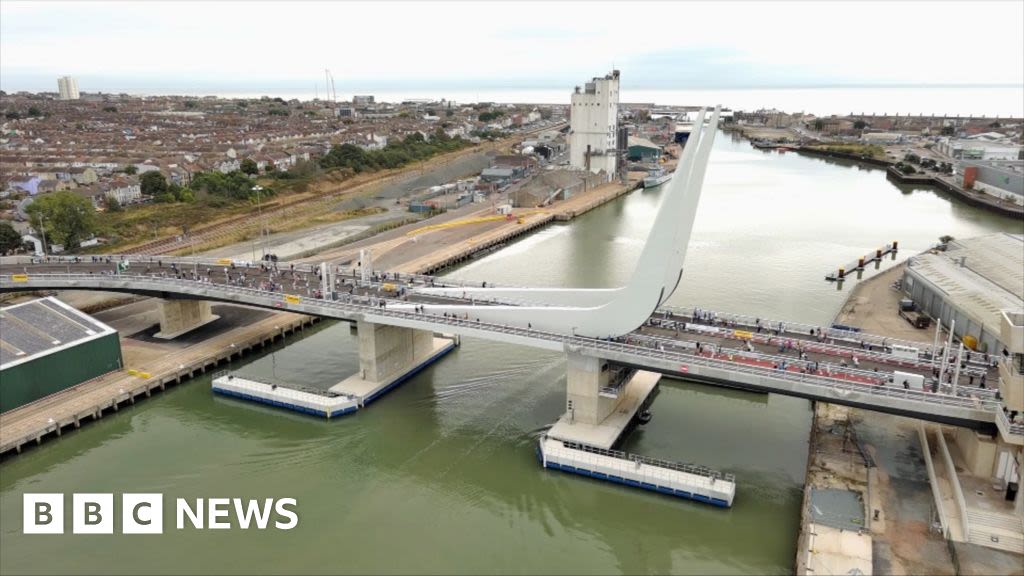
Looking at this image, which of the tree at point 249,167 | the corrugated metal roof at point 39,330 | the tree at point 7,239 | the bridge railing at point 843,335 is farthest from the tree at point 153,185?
Result: the bridge railing at point 843,335

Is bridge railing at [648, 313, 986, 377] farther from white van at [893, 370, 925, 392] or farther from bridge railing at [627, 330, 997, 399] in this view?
white van at [893, 370, 925, 392]

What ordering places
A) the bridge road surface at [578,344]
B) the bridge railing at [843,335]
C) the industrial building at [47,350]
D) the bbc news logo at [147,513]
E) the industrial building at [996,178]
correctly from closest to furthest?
the bridge road surface at [578,344], the bbc news logo at [147,513], the bridge railing at [843,335], the industrial building at [47,350], the industrial building at [996,178]

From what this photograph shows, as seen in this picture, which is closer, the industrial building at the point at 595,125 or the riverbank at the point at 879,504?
the riverbank at the point at 879,504

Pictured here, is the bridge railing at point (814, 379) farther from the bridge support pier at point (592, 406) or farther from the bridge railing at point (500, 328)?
the bridge support pier at point (592, 406)

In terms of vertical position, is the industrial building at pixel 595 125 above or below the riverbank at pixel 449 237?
above

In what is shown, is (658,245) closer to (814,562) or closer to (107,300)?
(814,562)

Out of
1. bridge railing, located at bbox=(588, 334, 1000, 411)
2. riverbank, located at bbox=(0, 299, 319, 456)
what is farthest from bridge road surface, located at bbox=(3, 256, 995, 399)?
riverbank, located at bbox=(0, 299, 319, 456)

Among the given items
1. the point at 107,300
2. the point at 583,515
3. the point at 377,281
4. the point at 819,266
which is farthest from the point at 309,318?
the point at 819,266

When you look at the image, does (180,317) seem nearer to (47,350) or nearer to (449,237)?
(47,350)
